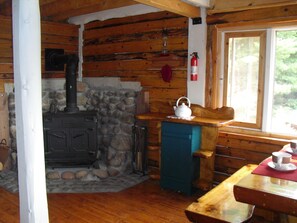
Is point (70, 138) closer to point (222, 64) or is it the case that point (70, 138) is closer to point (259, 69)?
point (222, 64)

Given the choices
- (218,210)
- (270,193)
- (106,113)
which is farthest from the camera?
(106,113)

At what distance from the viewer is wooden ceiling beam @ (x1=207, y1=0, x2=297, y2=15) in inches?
124

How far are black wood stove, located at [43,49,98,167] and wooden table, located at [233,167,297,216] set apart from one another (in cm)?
279

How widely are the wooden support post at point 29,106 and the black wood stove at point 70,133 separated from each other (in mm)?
2019

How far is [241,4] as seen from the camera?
11.0 ft

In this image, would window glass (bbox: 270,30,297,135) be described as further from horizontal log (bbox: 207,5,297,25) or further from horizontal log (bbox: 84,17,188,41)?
horizontal log (bbox: 84,17,188,41)

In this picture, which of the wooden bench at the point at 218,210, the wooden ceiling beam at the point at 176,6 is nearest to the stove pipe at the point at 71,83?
the wooden ceiling beam at the point at 176,6

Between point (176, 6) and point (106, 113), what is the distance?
6.59ft

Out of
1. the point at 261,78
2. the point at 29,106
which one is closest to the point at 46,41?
the point at 29,106

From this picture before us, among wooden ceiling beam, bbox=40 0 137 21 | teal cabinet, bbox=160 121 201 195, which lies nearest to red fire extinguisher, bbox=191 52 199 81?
teal cabinet, bbox=160 121 201 195

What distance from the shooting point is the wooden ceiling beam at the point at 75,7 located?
401 centimetres

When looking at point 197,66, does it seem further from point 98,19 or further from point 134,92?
point 98,19

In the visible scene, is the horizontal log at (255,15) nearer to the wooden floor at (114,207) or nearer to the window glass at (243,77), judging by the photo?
the window glass at (243,77)

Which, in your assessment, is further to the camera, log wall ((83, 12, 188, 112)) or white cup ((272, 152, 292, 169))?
log wall ((83, 12, 188, 112))
